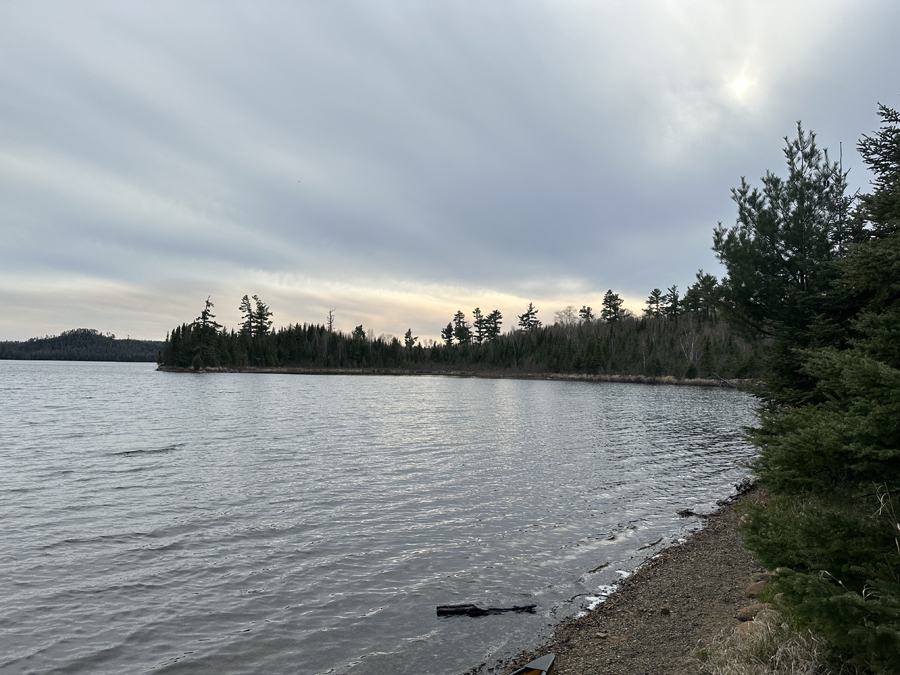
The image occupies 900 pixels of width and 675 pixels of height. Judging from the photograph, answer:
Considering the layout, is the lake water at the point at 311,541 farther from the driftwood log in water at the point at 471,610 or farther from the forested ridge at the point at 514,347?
the forested ridge at the point at 514,347

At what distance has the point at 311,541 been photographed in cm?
1227

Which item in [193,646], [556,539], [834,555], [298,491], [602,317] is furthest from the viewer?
[602,317]

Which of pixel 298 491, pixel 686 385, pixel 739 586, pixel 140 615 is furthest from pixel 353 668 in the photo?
pixel 686 385

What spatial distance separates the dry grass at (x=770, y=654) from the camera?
495cm

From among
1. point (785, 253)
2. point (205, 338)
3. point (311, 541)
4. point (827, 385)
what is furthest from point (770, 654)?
point (205, 338)

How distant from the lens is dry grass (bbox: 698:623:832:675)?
495 centimetres

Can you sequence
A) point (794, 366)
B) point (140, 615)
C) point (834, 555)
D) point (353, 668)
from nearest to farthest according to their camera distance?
point (834, 555) → point (353, 668) → point (140, 615) → point (794, 366)

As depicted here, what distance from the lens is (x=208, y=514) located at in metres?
14.3

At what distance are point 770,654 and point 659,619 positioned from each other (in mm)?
2955

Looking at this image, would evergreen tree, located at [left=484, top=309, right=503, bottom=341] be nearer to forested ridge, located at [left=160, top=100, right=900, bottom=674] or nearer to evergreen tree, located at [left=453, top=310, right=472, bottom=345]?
evergreen tree, located at [left=453, top=310, right=472, bottom=345]

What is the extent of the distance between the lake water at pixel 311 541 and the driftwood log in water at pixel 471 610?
18 centimetres

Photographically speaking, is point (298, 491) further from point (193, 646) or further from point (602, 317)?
point (602, 317)

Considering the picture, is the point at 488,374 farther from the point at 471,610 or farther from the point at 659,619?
the point at 659,619

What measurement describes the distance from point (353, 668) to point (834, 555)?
20.8 ft
